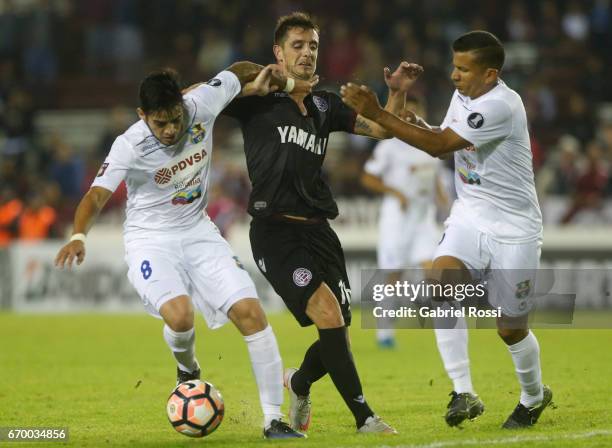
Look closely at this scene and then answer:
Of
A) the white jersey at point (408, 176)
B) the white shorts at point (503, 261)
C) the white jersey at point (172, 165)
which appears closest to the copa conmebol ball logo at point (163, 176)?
the white jersey at point (172, 165)

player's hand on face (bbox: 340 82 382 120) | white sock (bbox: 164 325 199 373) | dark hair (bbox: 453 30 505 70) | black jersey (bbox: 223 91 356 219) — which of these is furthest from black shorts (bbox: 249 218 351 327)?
dark hair (bbox: 453 30 505 70)

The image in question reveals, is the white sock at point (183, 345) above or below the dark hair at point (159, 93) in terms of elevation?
below

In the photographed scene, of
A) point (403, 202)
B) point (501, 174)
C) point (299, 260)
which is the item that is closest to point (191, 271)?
point (299, 260)

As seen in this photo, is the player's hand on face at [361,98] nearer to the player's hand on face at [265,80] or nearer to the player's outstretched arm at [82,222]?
the player's hand on face at [265,80]

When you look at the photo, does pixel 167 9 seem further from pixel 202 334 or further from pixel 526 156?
pixel 526 156

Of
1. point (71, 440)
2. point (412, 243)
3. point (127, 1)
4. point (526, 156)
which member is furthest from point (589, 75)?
point (71, 440)

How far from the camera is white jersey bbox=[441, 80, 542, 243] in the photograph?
24.4ft

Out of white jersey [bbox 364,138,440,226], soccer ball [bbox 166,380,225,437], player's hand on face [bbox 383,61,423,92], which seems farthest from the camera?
white jersey [bbox 364,138,440,226]

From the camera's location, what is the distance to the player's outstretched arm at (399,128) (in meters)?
7.03

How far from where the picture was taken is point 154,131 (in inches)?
295

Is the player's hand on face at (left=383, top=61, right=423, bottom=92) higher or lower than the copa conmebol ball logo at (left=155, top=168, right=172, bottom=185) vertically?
higher

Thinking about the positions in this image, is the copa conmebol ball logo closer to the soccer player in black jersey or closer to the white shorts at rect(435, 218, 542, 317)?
the soccer player in black jersey

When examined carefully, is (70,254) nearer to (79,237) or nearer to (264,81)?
(79,237)

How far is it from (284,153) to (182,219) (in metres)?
0.82
